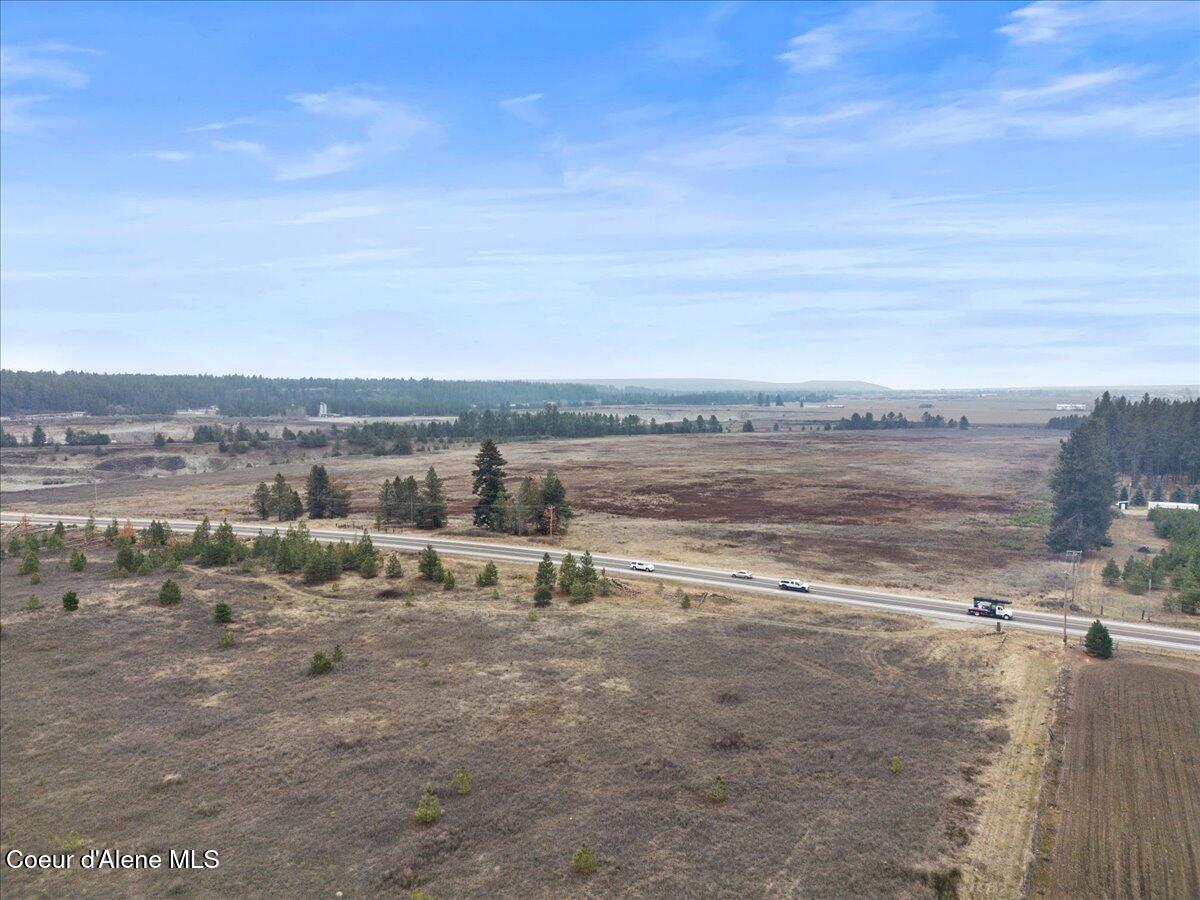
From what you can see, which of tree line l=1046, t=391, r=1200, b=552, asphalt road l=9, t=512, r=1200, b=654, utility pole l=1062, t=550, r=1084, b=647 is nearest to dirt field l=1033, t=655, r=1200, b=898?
utility pole l=1062, t=550, r=1084, b=647

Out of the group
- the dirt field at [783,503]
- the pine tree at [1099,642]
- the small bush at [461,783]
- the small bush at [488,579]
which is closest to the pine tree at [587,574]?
the small bush at [488,579]

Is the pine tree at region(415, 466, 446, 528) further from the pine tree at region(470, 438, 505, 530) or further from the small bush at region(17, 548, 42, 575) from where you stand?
the small bush at region(17, 548, 42, 575)

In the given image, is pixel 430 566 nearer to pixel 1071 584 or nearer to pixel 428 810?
pixel 428 810

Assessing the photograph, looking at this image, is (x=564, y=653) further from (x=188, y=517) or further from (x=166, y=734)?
(x=188, y=517)

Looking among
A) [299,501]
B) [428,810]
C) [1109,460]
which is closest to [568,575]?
[428,810]

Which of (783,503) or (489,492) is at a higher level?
(489,492)

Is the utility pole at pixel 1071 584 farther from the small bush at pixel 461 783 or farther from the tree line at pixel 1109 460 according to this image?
the small bush at pixel 461 783

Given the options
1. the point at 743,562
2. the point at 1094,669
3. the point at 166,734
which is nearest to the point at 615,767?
the point at 166,734
